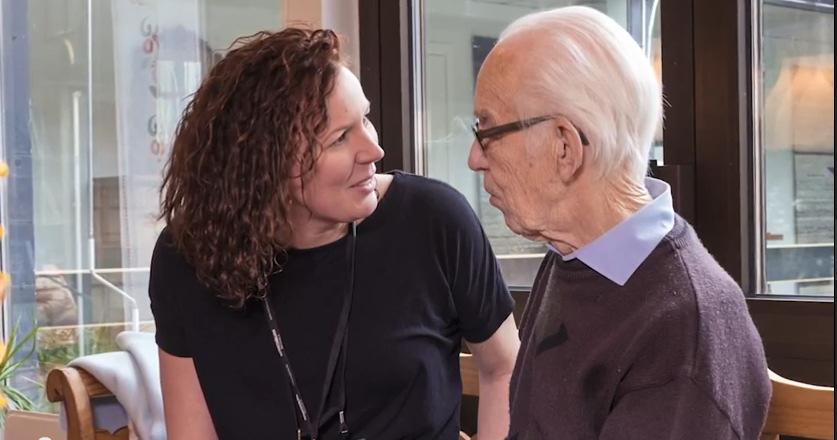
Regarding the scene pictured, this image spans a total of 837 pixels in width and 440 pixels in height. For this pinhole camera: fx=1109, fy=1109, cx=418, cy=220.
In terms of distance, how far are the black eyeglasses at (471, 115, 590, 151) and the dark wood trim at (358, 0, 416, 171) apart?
5.79 feet

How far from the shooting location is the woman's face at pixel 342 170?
1.59 meters

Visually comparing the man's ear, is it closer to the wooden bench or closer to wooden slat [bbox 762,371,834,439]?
wooden slat [bbox 762,371,834,439]

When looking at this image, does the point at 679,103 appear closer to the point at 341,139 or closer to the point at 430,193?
the point at 430,193

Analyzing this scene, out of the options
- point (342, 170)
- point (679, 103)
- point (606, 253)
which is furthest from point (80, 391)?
point (679, 103)

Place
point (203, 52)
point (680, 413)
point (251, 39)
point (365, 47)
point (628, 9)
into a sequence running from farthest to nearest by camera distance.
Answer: point (203, 52) → point (365, 47) → point (628, 9) → point (251, 39) → point (680, 413)

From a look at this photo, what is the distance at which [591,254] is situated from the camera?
1.12m

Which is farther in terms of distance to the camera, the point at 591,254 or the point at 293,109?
the point at 293,109

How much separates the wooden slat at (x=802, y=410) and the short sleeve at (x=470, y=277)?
501 mm

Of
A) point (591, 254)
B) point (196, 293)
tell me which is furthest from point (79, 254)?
point (591, 254)

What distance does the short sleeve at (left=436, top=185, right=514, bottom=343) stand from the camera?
1716 mm

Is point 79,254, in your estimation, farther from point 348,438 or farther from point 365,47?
point 348,438

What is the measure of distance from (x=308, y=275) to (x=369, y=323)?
0.12 metres

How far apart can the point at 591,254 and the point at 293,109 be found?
2.05ft

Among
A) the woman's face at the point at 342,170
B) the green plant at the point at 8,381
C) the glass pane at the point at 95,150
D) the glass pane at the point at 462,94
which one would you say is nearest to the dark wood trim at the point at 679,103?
the glass pane at the point at 462,94
